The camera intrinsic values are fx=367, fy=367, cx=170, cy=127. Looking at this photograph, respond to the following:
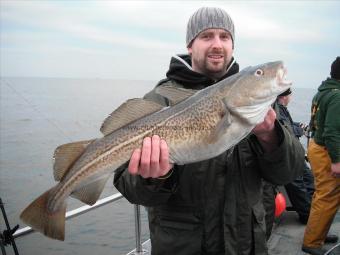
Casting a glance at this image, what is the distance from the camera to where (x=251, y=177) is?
296cm

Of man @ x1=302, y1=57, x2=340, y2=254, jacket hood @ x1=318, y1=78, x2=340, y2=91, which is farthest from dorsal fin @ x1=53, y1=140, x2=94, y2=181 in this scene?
jacket hood @ x1=318, y1=78, x2=340, y2=91

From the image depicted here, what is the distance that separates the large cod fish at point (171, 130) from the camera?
259 cm

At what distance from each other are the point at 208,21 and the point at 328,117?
3.01 metres

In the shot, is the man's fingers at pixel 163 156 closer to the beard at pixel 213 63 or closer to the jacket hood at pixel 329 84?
the beard at pixel 213 63

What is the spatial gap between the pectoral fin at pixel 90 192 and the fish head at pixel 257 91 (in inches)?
45.3

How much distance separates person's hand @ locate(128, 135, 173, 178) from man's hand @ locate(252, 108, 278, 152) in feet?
2.28

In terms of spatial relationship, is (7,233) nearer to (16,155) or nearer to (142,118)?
(142,118)

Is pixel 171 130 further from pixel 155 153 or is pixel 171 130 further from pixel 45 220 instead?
pixel 45 220

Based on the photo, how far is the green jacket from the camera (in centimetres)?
537

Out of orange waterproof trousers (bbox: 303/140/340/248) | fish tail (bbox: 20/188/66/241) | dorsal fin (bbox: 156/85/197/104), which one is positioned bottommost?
orange waterproof trousers (bbox: 303/140/340/248)

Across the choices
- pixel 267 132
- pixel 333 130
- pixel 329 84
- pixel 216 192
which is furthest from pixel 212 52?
pixel 329 84

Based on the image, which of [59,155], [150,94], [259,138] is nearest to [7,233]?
[59,155]

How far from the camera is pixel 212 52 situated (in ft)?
10.5

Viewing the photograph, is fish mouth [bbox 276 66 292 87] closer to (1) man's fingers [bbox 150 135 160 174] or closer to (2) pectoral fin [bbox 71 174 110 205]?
(1) man's fingers [bbox 150 135 160 174]
